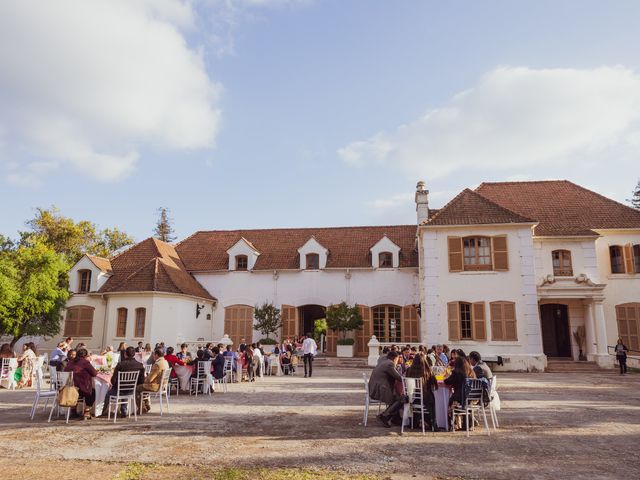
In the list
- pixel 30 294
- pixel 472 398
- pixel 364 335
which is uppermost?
pixel 30 294

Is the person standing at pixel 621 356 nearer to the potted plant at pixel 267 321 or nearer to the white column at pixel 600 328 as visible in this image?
the white column at pixel 600 328

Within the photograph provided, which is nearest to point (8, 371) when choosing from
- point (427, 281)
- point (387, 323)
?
point (427, 281)

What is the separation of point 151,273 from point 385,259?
1287cm

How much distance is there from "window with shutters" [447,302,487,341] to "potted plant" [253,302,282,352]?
31.1 ft

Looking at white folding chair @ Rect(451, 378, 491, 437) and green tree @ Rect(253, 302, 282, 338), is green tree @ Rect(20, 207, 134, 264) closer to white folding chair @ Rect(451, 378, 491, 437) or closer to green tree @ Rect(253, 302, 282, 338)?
green tree @ Rect(253, 302, 282, 338)

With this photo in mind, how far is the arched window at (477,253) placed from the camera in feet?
67.7

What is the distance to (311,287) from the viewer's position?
83.9ft

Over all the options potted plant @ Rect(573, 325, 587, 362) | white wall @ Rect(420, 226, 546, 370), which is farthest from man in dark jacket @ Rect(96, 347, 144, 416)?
potted plant @ Rect(573, 325, 587, 362)

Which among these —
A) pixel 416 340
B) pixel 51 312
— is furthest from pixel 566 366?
pixel 51 312

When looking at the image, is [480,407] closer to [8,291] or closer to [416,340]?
[416,340]

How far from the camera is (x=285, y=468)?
5547mm

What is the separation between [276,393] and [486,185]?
1808cm

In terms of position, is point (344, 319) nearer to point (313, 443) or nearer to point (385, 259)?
point (385, 259)

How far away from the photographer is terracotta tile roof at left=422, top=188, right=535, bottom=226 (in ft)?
67.2
